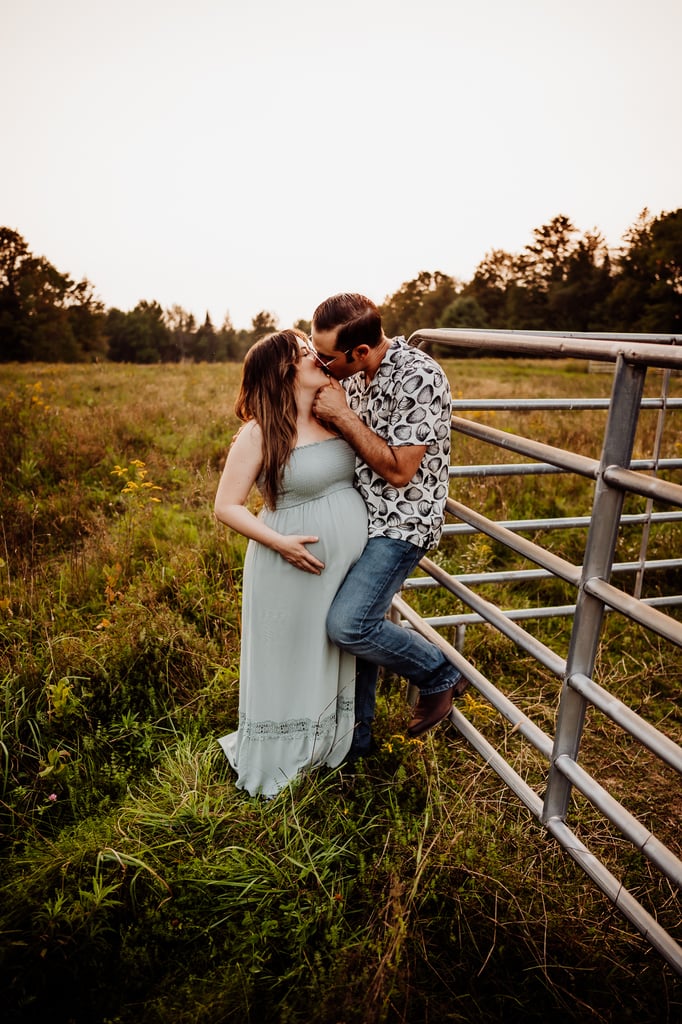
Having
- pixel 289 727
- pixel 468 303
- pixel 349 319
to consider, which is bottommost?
pixel 289 727

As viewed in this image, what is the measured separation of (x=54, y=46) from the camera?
20.6ft

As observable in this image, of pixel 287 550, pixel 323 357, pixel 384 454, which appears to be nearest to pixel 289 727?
pixel 287 550

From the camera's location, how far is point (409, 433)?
7.66ft

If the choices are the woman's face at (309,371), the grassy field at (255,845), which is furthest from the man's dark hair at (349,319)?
the grassy field at (255,845)

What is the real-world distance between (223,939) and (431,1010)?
0.67 metres

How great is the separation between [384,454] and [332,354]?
48cm

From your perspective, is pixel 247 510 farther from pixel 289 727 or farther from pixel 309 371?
pixel 289 727

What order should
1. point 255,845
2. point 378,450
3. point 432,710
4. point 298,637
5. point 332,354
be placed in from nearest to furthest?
point 255,845, point 378,450, point 332,354, point 298,637, point 432,710

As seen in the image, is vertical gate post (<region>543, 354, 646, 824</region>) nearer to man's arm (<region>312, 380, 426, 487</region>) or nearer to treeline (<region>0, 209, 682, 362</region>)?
man's arm (<region>312, 380, 426, 487</region>)

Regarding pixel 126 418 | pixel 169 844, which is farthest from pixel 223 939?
pixel 126 418

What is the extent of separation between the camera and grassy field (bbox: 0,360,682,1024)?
1766mm

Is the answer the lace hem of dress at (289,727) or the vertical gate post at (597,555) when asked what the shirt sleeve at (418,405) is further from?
the lace hem of dress at (289,727)

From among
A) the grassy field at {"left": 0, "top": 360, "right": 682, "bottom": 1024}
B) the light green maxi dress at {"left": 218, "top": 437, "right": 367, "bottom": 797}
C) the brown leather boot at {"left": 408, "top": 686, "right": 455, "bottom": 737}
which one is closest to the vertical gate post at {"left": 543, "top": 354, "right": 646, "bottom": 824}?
the grassy field at {"left": 0, "top": 360, "right": 682, "bottom": 1024}

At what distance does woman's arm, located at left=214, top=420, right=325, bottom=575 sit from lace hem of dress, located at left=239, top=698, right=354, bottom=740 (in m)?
0.71
